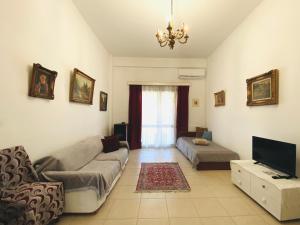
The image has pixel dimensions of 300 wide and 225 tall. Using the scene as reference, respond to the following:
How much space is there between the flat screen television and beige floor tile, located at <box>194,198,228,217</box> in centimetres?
98

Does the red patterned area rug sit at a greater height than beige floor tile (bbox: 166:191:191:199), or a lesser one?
greater

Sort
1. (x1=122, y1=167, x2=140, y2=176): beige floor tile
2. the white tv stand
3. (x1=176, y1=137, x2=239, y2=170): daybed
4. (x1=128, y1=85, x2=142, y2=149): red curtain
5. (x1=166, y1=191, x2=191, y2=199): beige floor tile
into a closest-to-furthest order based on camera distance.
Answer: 1. the white tv stand
2. (x1=166, y1=191, x2=191, y2=199): beige floor tile
3. (x1=122, y1=167, x2=140, y2=176): beige floor tile
4. (x1=176, y1=137, x2=239, y2=170): daybed
5. (x1=128, y1=85, x2=142, y2=149): red curtain

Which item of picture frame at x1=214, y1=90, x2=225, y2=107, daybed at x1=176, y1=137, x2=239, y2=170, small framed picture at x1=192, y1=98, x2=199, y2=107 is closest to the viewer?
daybed at x1=176, y1=137, x2=239, y2=170

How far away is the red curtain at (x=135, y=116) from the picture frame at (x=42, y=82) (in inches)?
157

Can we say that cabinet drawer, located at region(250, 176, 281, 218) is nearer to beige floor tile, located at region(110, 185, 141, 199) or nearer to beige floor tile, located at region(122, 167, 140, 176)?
beige floor tile, located at region(110, 185, 141, 199)

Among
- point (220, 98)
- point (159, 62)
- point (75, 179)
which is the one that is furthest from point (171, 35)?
point (159, 62)

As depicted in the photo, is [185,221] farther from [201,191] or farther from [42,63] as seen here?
[42,63]

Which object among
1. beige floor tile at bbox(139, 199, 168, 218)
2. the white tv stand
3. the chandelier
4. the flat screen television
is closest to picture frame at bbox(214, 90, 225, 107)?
the flat screen television

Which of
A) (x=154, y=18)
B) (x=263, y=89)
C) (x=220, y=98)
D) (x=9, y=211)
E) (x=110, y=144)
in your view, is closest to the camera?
(x=9, y=211)

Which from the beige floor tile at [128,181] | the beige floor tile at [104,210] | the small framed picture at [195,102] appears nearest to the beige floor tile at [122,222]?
the beige floor tile at [104,210]

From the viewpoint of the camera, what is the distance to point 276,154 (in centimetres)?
276

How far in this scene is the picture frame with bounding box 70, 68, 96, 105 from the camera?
347 centimetres

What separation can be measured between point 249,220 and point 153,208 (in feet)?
3.95

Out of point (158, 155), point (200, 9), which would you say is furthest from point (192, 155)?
point (200, 9)
